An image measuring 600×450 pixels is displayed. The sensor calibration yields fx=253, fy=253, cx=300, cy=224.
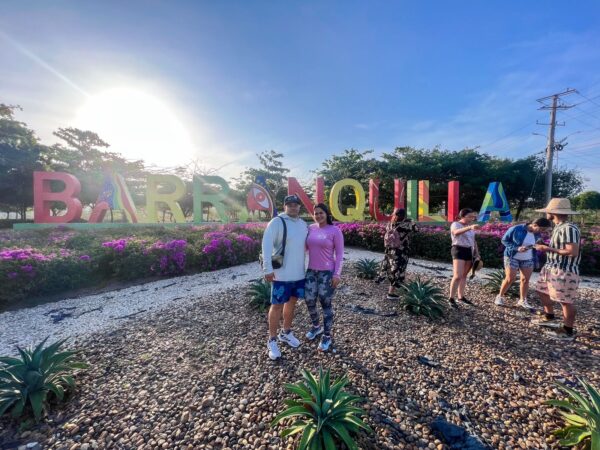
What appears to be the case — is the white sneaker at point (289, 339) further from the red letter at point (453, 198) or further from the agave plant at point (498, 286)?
the red letter at point (453, 198)

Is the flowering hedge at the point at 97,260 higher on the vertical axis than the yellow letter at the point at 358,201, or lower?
lower

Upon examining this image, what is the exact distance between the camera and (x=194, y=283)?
5805mm

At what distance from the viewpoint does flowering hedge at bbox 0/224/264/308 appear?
4.84m

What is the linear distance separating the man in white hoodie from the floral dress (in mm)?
2355

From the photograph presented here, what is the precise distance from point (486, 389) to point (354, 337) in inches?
53.2

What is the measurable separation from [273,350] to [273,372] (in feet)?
0.83

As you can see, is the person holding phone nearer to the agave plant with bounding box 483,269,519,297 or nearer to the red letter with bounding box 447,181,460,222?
the agave plant with bounding box 483,269,519,297

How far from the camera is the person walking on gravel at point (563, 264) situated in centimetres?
293

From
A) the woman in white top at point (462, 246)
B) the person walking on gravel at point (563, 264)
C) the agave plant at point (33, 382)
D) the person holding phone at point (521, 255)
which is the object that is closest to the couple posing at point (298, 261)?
the agave plant at point (33, 382)

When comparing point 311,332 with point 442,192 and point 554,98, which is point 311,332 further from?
point 554,98

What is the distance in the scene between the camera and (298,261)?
106 inches

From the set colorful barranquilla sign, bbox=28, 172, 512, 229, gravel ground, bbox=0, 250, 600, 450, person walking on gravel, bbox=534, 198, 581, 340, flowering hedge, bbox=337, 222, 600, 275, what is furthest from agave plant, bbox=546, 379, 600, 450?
colorful barranquilla sign, bbox=28, 172, 512, 229

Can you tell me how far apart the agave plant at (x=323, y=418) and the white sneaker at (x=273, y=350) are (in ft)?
2.49

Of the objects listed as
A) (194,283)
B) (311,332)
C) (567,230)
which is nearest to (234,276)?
(194,283)
